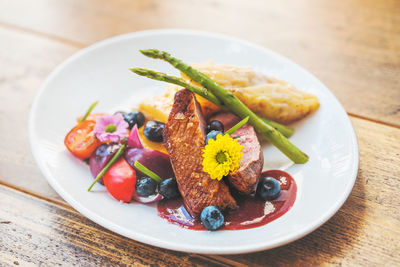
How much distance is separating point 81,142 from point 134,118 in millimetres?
430

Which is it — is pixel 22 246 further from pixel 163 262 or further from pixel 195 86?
pixel 195 86

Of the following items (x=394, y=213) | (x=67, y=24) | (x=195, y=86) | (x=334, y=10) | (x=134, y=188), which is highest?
(x=67, y=24)

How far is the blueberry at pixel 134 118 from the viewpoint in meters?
2.68

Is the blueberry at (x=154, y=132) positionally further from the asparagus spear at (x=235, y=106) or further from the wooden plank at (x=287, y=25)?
the wooden plank at (x=287, y=25)

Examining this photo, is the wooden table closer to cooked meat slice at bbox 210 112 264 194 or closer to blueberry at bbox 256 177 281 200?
blueberry at bbox 256 177 281 200

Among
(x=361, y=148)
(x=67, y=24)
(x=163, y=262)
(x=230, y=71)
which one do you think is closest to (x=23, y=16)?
(x=67, y=24)

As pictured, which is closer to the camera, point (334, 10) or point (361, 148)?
point (361, 148)

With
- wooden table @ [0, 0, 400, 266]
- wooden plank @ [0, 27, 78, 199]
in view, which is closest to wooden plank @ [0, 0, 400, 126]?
wooden table @ [0, 0, 400, 266]

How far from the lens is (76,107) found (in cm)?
282

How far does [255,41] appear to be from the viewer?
3732 mm

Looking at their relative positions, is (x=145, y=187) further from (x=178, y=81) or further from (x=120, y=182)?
(x=178, y=81)

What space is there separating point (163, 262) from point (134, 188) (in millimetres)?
503

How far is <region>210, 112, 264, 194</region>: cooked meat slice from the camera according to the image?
7.00 ft

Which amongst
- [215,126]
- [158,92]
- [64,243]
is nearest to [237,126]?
[215,126]
